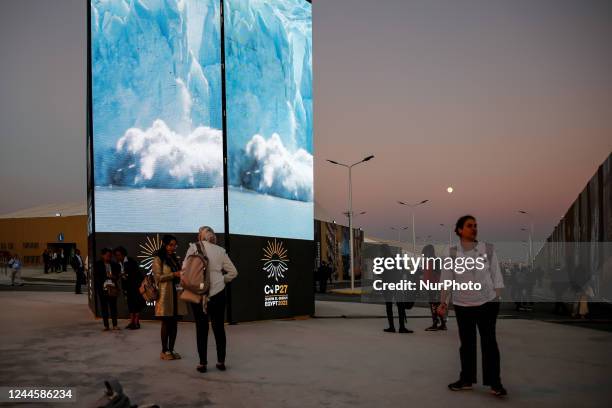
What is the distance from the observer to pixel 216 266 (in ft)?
25.7

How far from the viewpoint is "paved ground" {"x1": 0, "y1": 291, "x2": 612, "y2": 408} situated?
6.49 metres

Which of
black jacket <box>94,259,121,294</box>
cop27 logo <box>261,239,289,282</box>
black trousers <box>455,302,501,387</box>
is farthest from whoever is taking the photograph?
cop27 logo <box>261,239,289,282</box>

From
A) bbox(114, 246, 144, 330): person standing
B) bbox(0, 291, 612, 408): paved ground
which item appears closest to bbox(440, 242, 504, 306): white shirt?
bbox(0, 291, 612, 408): paved ground

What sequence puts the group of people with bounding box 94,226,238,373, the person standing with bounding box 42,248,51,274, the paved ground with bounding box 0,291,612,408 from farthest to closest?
the person standing with bounding box 42,248,51,274 < the group of people with bounding box 94,226,238,373 < the paved ground with bounding box 0,291,612,408

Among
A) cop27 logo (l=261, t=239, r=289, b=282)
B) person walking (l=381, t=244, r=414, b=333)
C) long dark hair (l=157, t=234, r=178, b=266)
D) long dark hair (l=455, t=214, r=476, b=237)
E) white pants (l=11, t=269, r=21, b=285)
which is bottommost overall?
white pants (l=11, t=269, r=21, b=285)

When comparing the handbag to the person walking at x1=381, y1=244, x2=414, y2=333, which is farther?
the person walking at x1=381, y1=244, x2=414, y2=333

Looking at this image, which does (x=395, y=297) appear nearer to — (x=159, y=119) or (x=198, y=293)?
(x=198, y=293)

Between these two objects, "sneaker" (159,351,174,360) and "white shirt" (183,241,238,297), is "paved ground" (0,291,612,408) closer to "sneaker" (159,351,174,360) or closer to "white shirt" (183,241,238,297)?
"sneaker" (159,351,174,360)

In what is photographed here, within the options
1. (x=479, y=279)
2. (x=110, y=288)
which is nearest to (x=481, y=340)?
(x=479, y=279)

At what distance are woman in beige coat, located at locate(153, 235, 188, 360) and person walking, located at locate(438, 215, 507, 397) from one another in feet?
12.3

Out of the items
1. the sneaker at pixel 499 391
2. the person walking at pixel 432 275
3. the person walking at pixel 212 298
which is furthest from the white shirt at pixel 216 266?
the person walking at pixel 432 275

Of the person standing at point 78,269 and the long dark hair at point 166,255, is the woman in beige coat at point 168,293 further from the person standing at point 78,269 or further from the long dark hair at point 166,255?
the person standing at point 78,269

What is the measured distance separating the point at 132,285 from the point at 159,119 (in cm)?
369

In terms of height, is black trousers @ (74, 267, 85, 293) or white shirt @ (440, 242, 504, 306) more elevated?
white shirt @ (440, 242, 504, 306)
